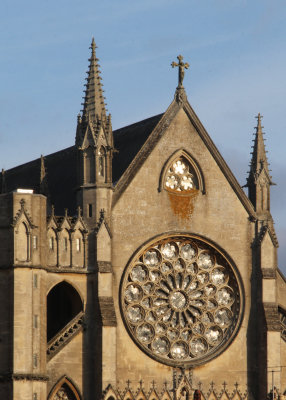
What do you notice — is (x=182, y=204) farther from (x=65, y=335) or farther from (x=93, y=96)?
(x=65, y=335)

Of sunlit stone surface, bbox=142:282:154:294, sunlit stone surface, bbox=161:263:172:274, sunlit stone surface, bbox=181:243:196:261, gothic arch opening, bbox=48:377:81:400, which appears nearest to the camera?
gothic arch opening, bbox=48:377:81:400

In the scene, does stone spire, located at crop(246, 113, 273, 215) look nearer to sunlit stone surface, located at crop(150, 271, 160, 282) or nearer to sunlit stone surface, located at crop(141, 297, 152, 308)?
sunlit stone surface, located at crop(150, 271, 160, 282)

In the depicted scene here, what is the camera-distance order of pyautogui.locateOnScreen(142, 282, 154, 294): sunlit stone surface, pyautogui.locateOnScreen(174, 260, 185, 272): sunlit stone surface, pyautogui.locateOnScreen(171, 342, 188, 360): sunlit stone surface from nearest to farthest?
1. pyautogui.locateOnScreen(142, 282, 154, 294): sunlit stone surface
2. pyautogui.locateOnScreen(171, 342, 188, 360): sunlit stone surface
3. pyautogui.locateOnScreen(174, 260, 185, 272): sunlit stone surface

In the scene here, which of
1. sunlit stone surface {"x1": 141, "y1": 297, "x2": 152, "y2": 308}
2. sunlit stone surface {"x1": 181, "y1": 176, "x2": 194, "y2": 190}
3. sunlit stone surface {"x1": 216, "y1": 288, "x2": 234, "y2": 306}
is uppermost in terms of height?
sunlit stone surface {"x1": 181, "y1": 176, "x2": 194, "y2": 190}

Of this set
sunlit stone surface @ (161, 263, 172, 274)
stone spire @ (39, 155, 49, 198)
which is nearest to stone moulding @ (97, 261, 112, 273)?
sunlit stone surface @ (161, 263, 172, 274)

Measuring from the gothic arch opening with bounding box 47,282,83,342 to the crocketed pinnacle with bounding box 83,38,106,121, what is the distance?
810cm

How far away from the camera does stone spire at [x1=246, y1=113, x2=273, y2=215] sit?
9094cm

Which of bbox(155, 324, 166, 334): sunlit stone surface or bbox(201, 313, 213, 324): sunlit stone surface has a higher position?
bbox(201, 313, 213, 324): sunlit stone surface

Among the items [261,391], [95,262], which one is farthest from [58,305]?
[261,391]

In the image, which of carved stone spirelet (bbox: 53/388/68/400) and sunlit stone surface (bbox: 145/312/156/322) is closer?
carved stone spirelet (bbox: 53/388/68/400)

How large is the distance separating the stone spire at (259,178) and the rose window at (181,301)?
3.54 metres

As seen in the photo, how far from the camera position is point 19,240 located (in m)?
83.9

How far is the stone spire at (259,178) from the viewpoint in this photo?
298 feet

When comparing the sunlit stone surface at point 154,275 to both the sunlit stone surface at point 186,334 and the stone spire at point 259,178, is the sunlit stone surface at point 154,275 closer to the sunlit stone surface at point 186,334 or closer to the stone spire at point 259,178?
the sunlit stone surface at point 186,334
